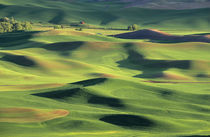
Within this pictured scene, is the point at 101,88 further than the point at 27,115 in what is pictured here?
Yes

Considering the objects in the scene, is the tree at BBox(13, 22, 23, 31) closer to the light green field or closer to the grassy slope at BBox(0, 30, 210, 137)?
the light green field

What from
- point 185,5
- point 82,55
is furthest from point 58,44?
point 185,5

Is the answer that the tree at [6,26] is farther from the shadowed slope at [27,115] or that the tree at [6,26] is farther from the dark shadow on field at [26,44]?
the shadowed slope at [27,115]

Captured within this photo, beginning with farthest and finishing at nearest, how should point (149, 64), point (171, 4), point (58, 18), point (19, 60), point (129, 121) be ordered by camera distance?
point (171, 4) < point (58, 18) < point (149, 64) < point (19, 60) < point (129, 121)

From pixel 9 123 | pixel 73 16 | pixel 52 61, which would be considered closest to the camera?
pixel 9 123

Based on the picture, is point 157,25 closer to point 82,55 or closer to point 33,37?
point 33,37

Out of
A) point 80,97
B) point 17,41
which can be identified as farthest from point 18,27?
point 80,97

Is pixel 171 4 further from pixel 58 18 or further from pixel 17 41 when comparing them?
pixel 17 41
